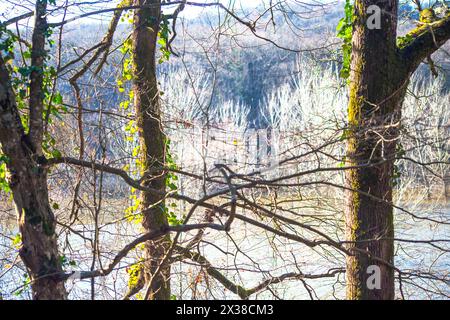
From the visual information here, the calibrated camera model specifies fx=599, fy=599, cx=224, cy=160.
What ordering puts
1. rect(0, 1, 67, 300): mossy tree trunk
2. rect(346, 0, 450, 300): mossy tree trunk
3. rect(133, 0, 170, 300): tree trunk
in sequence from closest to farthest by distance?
rect(0, 1, 67, 300): mossy tree trunk
rect(346, 0, 450, 300): mossy tree trunk
rect(133, 0, 170, 300): tree trunk

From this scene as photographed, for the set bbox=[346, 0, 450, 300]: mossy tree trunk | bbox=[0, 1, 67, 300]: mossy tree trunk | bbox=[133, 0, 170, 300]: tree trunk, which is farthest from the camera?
bbox=[133, 0, 170, 300]: tree trunk

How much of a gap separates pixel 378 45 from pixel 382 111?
1.86 ft

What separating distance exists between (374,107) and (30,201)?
2731 millimetres

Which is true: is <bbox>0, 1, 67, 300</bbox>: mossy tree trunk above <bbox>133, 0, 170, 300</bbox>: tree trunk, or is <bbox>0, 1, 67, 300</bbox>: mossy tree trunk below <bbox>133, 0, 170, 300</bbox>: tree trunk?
below

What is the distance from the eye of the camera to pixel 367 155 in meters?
4.68

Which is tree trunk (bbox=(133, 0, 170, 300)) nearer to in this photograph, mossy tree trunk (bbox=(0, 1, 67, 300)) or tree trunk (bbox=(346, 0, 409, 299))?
tree trunk (bbox=(346, 0, 409, 299))

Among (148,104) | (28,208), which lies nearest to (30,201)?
(28,208)

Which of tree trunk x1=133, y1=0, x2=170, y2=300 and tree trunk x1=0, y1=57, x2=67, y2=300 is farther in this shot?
tree trunk x1=133, y1=0, x2=170, y2=300

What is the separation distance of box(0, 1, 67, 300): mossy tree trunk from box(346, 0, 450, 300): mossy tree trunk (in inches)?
94.4

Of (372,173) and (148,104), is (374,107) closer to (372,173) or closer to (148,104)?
(372,173)

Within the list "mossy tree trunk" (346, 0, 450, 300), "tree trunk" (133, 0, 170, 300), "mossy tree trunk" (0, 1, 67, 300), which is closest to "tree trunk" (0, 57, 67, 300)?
"mossy tree trunk" (0, 1, 67, 300)

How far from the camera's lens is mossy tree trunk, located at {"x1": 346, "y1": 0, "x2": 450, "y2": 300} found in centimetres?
483
